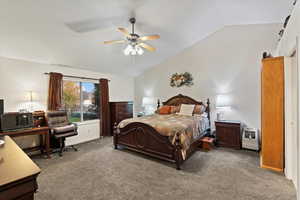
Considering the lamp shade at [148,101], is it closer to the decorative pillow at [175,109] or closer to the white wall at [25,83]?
the decorative pillow at [175,109]

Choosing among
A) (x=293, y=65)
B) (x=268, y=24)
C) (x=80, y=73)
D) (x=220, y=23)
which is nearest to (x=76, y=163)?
(x=80, y=73)

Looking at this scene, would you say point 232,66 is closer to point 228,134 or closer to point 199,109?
point 199,109

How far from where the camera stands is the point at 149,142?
11.2 ft

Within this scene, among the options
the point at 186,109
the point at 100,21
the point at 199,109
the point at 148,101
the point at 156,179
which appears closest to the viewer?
the point at 156,179

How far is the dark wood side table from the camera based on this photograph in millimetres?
4023

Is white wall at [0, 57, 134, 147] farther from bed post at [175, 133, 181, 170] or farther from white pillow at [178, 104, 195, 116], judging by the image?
bed post at [175, 133, 181, 170]

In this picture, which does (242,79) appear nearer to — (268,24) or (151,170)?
(268,24)

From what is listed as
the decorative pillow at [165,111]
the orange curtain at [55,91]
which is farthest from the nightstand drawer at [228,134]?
the orange curtain at [55,91]

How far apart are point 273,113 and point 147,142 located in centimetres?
255

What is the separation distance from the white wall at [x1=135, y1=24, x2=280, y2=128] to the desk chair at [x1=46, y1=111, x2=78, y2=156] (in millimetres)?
3624

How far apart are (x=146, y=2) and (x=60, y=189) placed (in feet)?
11.6

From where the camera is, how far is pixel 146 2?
289 centimetres

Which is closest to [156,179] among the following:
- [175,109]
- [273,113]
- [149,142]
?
[149,142]

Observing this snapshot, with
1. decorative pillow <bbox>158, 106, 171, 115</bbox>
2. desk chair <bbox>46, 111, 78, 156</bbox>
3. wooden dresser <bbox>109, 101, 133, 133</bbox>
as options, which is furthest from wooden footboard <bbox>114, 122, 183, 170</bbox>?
decorative pillow <bbox>158, 106, 171, 115</bbox>
